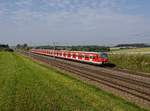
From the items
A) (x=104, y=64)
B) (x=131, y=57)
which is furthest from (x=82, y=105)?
(x=104, y=64)

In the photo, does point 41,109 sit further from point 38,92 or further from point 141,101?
point 141,101

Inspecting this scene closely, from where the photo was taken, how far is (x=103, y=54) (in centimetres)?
4169

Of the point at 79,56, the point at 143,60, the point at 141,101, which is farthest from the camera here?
the point at 79,56

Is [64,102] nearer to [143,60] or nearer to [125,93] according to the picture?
[125,93]

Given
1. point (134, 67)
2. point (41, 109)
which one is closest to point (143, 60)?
point (134, 67)

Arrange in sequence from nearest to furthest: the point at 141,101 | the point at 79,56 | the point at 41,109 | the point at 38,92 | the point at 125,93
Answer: the point at 41,109
the point at 141,101
the point at 38,92
the point at 125,93
the point at 79,56

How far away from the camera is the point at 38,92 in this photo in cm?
1705

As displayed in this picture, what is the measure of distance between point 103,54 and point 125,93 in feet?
76.3

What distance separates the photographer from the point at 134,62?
126ft

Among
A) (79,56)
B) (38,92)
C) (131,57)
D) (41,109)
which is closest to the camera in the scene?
(41,109)

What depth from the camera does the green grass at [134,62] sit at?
116 feet

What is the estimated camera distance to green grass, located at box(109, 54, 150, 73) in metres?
35.4

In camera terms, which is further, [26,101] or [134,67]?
[134,67]

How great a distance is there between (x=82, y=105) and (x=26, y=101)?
11.1 feet
